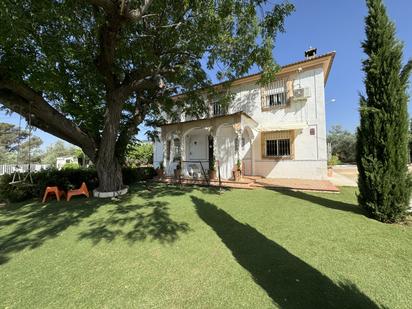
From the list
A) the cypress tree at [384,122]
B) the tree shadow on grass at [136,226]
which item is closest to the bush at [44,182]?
the tree shadow on grass at [136,226]

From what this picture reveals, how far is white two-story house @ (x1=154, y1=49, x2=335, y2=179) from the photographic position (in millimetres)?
11000

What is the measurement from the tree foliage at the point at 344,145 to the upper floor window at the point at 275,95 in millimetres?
29956

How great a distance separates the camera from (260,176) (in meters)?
12.7

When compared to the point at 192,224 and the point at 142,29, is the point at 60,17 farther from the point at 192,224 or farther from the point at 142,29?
the point at 192,224

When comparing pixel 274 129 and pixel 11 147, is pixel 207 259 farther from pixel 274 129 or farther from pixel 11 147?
pixel 11 147

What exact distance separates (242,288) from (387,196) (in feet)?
16.2

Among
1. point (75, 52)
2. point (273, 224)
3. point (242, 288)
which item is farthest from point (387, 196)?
point (75, 52)

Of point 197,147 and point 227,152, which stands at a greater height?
point 197,147

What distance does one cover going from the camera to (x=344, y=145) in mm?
37062

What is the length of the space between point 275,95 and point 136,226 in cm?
1108

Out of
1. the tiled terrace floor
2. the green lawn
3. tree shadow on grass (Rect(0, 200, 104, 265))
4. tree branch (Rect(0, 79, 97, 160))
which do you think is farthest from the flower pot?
tree branch (Rect(0, 79, 97, 160))

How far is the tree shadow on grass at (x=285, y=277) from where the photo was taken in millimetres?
2420

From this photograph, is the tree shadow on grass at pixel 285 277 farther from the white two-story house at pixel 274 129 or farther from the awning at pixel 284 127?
the awning at pixel 284 127

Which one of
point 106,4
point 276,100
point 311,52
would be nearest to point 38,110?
point 106,4
